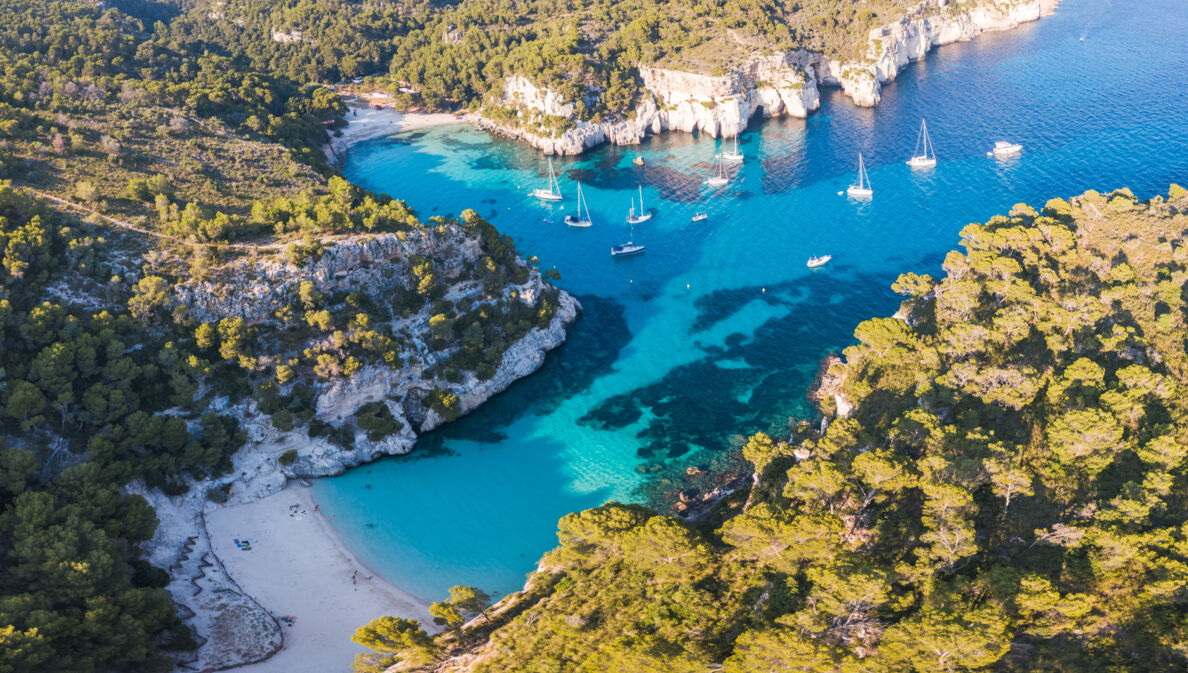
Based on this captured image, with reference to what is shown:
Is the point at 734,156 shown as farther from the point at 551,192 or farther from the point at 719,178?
the point at 551,192

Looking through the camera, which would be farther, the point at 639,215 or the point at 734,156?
the point at 734,156

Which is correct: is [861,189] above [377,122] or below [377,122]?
below

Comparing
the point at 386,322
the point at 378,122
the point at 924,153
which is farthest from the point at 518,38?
the point at 386,322

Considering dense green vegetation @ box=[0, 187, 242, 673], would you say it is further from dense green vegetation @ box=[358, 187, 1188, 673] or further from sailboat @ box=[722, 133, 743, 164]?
sailboat @ box=[722, 133, 743, 164]

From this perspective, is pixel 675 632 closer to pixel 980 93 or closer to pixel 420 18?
pixel 980 93

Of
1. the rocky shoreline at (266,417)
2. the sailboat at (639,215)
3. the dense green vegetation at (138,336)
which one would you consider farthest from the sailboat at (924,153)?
the rocky shoreline at (266,417)

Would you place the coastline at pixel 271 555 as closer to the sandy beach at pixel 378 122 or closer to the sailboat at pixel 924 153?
the sailboat at pixel 924 153

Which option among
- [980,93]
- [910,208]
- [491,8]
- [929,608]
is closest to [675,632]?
[929,608]
